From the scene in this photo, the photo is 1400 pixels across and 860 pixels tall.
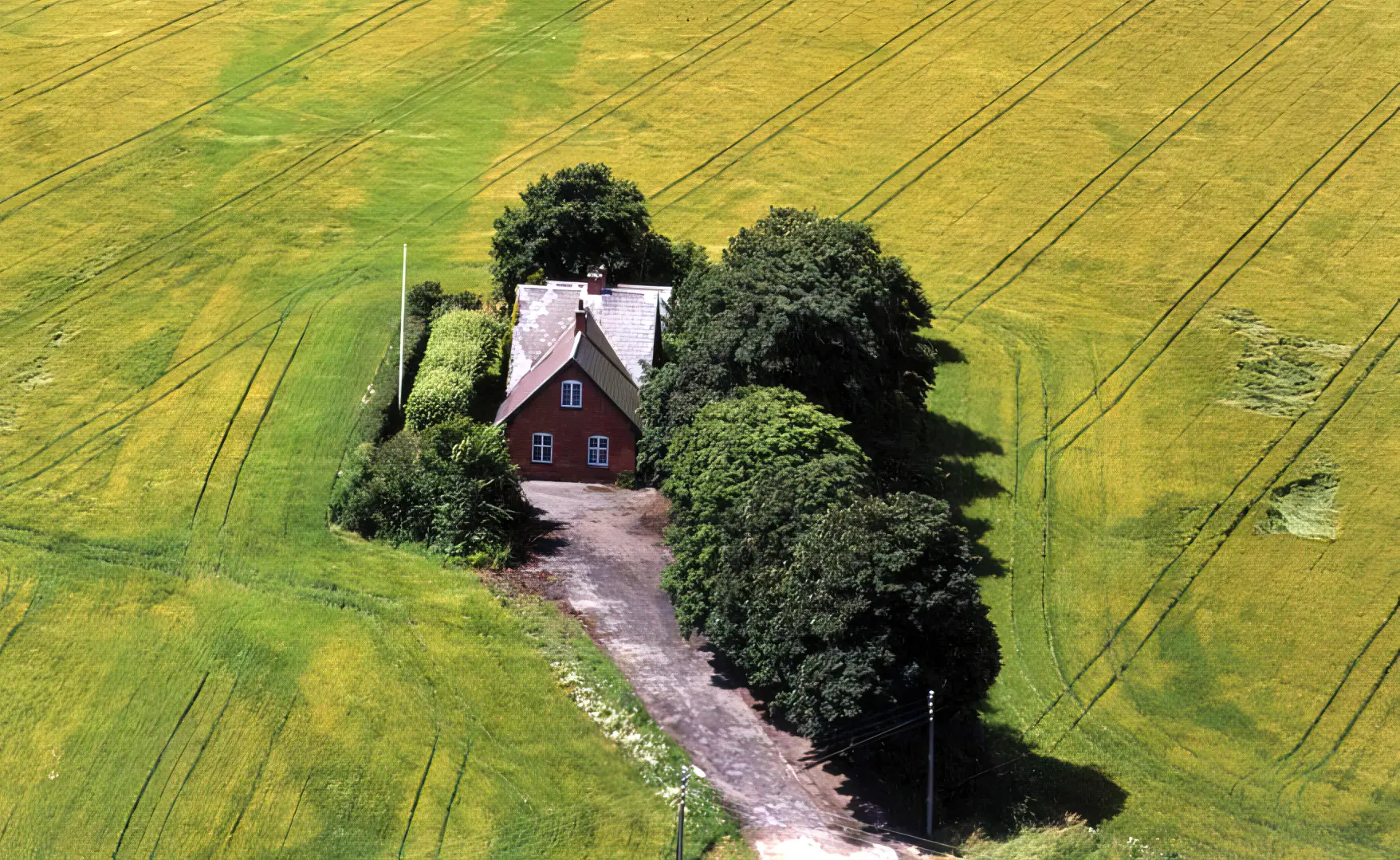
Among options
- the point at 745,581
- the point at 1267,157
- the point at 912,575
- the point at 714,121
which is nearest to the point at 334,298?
the point at 714,121

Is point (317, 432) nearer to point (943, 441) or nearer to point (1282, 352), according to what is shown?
point (943, 441)

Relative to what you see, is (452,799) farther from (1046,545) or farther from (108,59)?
(108,59)

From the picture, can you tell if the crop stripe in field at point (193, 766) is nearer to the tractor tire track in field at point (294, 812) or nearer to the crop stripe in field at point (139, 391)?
the tractor tire track in field at point (294, 812)

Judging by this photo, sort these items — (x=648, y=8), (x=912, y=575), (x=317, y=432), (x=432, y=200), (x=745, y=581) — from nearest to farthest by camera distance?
1. (x=912, y=575)
2. (x=745, y=581)
3. (x=317, y=432)
4. (x=432, y=200)
5. (x=648, y=8)

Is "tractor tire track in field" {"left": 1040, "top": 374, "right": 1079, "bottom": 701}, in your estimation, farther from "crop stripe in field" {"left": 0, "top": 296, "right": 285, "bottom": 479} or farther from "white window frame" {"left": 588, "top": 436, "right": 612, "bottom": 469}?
"crop stripe in field" {"left": 0, "top": 296, "right": 285, "bottom": 479}

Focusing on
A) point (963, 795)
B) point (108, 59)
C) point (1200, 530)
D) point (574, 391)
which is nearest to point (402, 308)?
point (574, 391)

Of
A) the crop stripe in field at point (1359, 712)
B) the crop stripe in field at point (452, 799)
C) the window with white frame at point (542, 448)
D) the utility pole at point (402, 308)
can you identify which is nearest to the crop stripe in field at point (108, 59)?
the utility pole at point (402, 308)
